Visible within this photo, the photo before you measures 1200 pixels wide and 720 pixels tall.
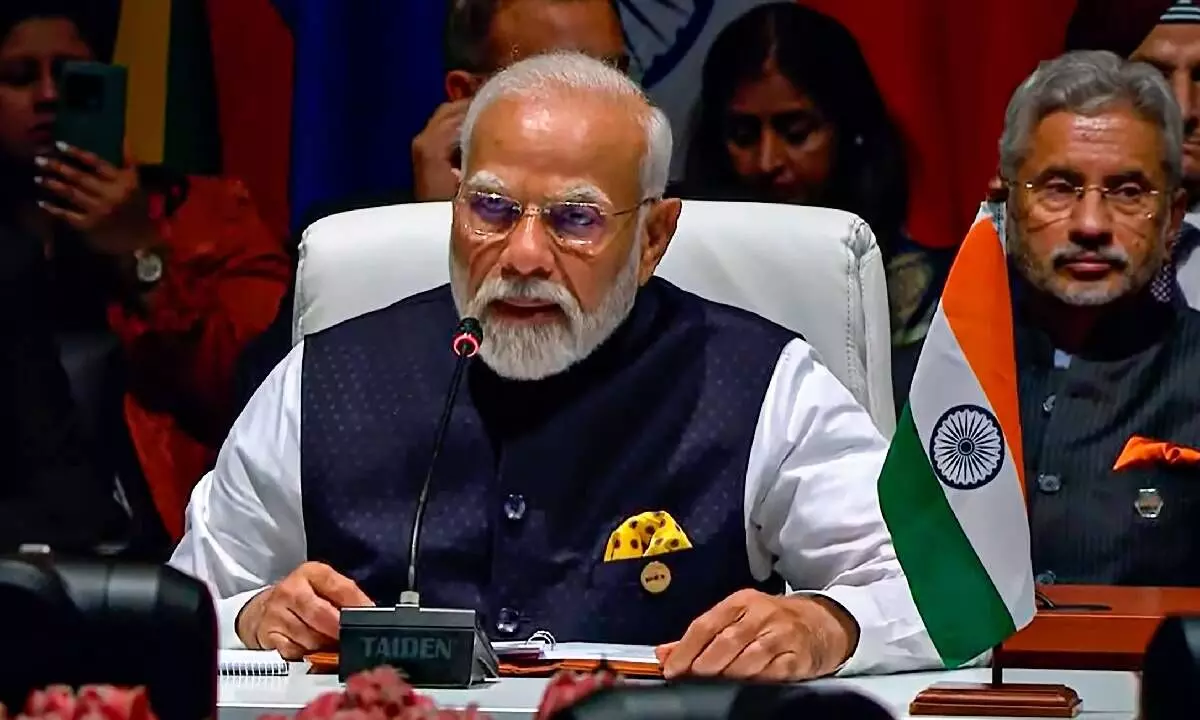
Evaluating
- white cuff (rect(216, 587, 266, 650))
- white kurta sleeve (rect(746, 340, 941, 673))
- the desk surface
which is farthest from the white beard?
the desk surface

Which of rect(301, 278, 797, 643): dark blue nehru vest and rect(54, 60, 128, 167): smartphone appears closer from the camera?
rect(301, 278, 797, 643): dark blue nehru vest

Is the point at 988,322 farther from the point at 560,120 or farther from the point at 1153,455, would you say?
the point at 1153,455

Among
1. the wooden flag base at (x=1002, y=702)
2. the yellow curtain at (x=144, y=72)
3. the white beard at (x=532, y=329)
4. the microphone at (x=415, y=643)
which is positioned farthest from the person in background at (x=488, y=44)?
the wooden flag base at (x=1002, y=702)

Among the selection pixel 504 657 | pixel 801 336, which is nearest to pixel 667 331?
pixel 801 336

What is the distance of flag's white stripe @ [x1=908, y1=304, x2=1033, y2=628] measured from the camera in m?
1.96

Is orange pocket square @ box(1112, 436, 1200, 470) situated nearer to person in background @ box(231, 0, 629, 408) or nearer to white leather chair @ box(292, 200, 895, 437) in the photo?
white leather chair @ box(292, 200, 895, 437)

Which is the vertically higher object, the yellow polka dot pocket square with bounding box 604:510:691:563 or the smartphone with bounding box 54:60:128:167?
the smartphone with bounding box 54:60:128:167

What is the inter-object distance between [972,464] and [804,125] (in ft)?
6.29

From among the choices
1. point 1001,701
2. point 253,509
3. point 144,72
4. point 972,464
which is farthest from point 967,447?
point 144,72

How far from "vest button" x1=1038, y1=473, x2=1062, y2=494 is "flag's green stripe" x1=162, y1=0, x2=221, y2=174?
1.64m

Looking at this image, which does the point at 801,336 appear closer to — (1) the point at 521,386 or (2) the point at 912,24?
(1) the point at 521,386

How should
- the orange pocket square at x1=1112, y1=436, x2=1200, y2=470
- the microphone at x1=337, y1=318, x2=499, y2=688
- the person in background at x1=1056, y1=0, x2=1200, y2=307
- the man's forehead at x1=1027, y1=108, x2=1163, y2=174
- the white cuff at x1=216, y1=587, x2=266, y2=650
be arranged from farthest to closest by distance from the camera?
the person in background at x1=1056, y1=0, x2=1200, y2=307, the man's forehead at x1=1027, y1=108, x2=1163, y2=174, the orange pocket square at x1=1112, y1=436, x2=1200, y2=470, the white cuff at x1=216, y1=587, x2=266, y2=650, the microphone at x1=337, y1=318, x2=499, y2=688

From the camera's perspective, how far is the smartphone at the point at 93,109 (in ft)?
12.6

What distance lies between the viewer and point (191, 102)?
392 cm
